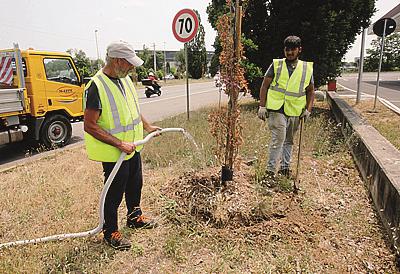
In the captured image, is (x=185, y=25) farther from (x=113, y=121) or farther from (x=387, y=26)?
(x=387, y=26)

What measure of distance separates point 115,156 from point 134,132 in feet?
0.93

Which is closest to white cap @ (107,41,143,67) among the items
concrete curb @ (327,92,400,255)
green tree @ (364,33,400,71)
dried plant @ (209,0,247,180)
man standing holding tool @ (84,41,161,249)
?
man standing holding tool @ (84,41,161,249)

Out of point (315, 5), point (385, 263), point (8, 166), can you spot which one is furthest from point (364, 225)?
point (315, 5)

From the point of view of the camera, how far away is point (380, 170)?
3270mm

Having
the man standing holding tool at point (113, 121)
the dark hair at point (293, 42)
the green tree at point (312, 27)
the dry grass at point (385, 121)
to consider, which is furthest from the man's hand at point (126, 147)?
the green tree at point (312, 27)

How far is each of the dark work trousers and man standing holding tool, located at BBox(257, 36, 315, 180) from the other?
5.82 feet

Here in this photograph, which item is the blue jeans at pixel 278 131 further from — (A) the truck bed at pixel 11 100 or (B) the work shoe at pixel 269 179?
(A) the truck bed at pixel 11 100

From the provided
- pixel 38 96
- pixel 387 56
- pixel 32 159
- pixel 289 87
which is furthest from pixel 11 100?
pixel 387 56

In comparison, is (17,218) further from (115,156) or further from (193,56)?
(193,56)

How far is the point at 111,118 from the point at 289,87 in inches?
91.8

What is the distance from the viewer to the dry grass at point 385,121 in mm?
5668

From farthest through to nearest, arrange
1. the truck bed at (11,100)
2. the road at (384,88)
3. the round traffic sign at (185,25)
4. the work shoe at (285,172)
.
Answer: the road at (384,88) → the round traffic sign at (185,25) → the truck bed at (11,100) → the work shoe at (285,172)

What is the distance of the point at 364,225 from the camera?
3008 millimetres

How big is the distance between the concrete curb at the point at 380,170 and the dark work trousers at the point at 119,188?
2.37m
